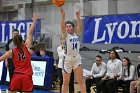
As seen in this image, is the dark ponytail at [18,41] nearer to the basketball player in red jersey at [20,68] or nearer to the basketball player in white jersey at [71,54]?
the basketball player in red jersey at [20,68]

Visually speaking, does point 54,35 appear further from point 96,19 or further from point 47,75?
point 47,75

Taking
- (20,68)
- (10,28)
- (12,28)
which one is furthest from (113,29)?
(20,68)

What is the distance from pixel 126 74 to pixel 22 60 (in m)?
5.10

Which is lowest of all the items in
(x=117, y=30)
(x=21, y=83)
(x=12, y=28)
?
(x=21, y=83)

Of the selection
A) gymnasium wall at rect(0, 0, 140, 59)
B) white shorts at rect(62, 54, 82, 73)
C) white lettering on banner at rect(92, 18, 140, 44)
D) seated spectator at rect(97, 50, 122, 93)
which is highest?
gymnasium wall at rect(0, 0, 140, 59)

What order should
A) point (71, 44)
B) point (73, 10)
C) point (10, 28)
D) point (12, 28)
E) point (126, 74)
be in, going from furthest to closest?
1. point (73, 10)
2. point (10, 28)
3. point (12, 28)
4. point (126, 74)
5. point (71, 44)

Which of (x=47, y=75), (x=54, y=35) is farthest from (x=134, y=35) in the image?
(x=54, y=35)

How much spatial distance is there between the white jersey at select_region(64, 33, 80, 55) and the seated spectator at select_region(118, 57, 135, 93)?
3641mm

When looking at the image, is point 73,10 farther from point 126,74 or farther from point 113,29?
point 126,74

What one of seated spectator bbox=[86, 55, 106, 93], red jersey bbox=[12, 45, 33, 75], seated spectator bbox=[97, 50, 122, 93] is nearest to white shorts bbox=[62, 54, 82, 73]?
red jersey bbox=[12, 45, 33, 75]

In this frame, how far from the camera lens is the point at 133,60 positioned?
13289 millimetres

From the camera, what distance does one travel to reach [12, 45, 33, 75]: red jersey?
6695mm

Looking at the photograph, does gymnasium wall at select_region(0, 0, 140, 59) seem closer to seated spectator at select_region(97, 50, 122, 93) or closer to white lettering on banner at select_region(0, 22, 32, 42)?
white lettering on banner at select_region(0, 22, 32, 42)

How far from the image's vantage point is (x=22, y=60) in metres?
6.71
